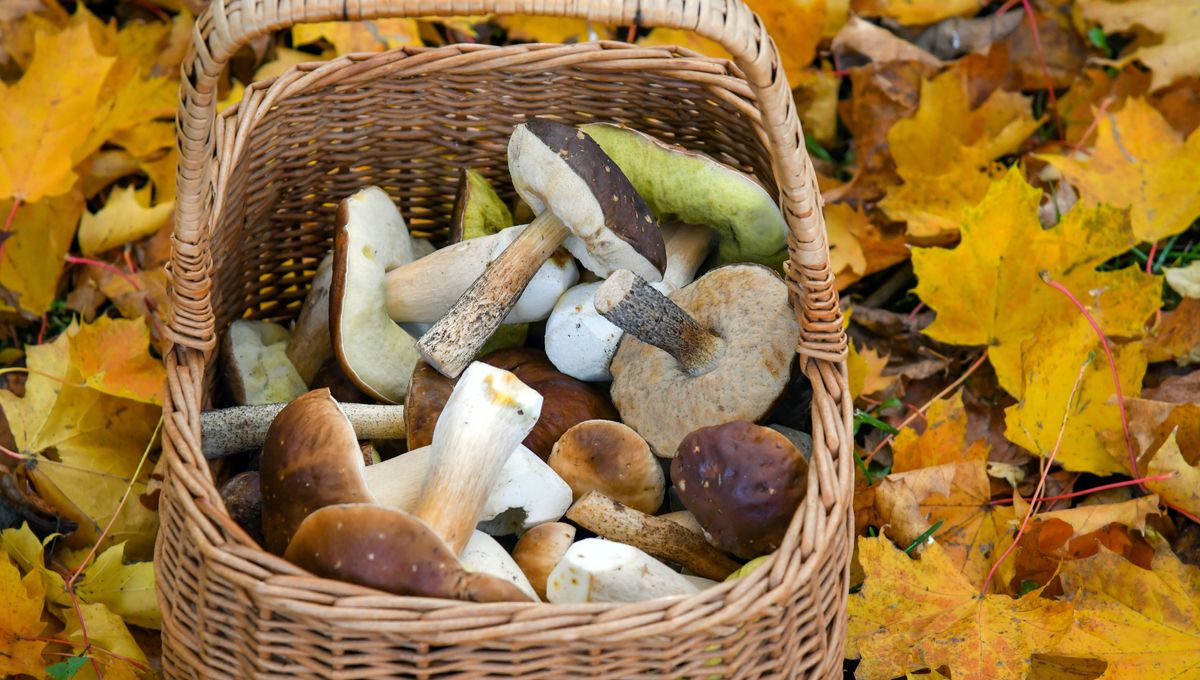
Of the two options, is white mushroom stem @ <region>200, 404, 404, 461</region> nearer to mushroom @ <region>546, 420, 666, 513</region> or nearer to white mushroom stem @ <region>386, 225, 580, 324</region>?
white mushroom stem @ <region>386, 225, 580, 324</region>

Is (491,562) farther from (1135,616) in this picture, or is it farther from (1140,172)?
(1140,172)

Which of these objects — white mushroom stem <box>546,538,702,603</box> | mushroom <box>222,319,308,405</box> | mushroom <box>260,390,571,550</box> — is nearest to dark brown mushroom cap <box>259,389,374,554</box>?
mushroom <box>260,390,571,550</box>

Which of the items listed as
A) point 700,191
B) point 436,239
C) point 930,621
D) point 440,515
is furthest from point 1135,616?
point 436,239

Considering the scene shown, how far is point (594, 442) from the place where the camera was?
4.86 ft

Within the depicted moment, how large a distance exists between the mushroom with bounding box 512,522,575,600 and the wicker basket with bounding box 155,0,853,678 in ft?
0.82

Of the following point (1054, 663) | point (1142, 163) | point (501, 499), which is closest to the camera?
point (501, 499)

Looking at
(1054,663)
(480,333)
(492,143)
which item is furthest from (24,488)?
(1054,663)

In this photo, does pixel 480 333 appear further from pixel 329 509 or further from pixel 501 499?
pixel 329 509

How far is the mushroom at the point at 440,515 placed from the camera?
1160 millimetres

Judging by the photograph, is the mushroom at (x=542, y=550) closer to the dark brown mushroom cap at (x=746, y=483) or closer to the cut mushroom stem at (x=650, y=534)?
the cut mushroom stem at (x=650, y=534)

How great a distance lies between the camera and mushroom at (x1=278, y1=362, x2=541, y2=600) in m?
1.16

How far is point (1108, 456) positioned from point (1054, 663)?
1.37 feet

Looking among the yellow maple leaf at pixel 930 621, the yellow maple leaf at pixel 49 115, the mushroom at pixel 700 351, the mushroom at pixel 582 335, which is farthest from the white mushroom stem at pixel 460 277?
the yellow maple leaf at pixel 49 115

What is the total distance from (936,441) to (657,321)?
0.64 meters
